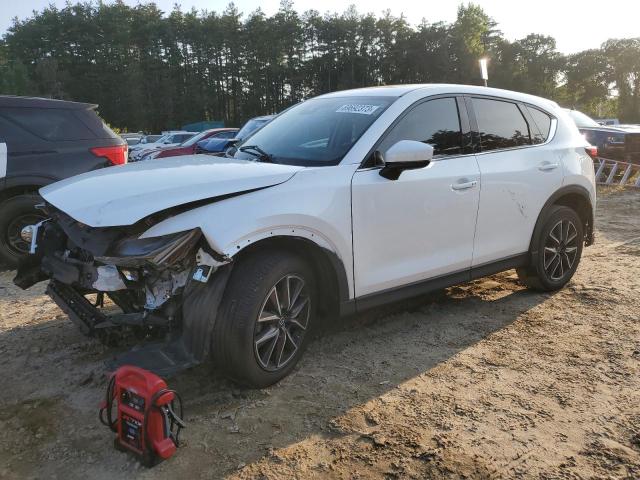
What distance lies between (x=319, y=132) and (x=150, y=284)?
165 centimetres

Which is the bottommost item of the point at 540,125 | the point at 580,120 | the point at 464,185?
the point at 464,185

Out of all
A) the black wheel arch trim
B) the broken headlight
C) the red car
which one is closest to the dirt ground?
the black wheel arch trim

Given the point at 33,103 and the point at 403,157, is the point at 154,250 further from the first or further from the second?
the point at 33,103

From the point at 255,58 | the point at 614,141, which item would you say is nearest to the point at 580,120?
the point at 614,141

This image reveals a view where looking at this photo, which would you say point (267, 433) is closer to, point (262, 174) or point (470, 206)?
point (262, 174)

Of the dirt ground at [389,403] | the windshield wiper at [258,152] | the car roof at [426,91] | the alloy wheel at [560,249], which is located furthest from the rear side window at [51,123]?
the alloy wheel at [560,249]

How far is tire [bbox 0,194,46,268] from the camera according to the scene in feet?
19.5

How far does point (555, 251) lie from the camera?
4980 millimetres

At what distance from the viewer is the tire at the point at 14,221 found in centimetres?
594

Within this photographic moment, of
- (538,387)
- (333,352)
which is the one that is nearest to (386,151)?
(333,352)

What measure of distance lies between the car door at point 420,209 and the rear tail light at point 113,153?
13.1 feet

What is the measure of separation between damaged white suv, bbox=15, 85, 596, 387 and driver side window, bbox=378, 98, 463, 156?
11 millimetres

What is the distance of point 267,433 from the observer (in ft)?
9.31

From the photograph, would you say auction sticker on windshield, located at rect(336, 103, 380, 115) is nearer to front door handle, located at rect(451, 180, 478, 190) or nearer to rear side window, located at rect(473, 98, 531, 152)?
front door handle, located at rect(451, 180, 478, 190)
